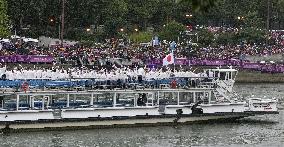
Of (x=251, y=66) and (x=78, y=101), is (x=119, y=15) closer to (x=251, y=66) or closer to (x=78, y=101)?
(x=251, y=66)

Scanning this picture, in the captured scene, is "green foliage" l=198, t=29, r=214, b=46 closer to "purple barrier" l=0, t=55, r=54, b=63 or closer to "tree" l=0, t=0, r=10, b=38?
"tree" l=0, t=0, r=10, b=38

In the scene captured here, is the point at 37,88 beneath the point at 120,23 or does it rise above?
beneath

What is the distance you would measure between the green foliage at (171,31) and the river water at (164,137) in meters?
56.2

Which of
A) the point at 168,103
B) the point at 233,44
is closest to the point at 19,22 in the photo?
the point at 233,44

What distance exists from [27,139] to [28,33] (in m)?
60.1

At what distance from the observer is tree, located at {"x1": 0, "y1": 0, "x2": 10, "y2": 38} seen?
295 feet

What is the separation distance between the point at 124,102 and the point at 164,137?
5510mm

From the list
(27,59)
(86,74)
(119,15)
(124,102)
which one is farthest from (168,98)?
(119,15)

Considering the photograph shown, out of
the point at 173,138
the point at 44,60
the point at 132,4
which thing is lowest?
the point at 173,138

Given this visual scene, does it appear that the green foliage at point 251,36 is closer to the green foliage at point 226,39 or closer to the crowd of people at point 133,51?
the green foliage at point 226,39

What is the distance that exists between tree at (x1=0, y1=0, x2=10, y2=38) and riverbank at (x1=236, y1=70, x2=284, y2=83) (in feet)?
87.5

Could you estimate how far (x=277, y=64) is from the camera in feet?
315

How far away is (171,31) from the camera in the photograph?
109m

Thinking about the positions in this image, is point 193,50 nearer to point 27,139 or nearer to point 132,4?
point 132,4
